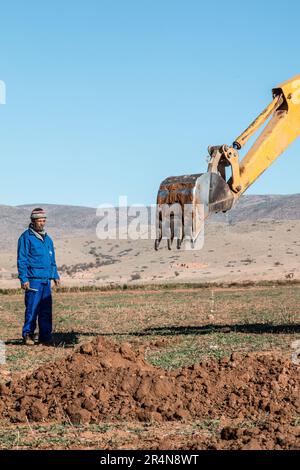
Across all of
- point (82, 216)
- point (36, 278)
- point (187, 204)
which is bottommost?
point (36, 278)

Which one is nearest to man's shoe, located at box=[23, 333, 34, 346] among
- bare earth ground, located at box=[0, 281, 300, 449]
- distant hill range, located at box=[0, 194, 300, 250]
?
bare earth ground, located at box=[0, 281, 300, 449]

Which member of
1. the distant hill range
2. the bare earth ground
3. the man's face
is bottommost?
the bare earth ground

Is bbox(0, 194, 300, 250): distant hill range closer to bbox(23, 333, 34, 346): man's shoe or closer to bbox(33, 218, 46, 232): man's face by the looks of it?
bbox(33, 218, 46, 232): man's face

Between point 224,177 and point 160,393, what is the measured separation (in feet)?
14.9

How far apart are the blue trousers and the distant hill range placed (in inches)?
3862

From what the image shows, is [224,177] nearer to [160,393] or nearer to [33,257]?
[33,257]

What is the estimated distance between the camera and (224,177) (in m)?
12.0

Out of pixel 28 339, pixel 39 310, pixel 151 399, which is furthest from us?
pixel 39 310

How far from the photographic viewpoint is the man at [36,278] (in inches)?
533

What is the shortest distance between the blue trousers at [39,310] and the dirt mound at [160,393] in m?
4.34

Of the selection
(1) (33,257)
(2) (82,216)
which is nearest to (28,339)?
(1) (33,257)

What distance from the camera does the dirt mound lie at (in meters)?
7.78

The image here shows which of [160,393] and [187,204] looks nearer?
[160,393]

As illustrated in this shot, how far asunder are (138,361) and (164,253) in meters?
65.9
